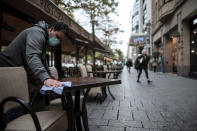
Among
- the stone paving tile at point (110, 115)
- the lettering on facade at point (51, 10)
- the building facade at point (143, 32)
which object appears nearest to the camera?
the stone paving tile at point (110, 115)

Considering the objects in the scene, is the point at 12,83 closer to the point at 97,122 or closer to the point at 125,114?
the point at 97,122

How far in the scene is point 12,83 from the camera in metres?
1.62

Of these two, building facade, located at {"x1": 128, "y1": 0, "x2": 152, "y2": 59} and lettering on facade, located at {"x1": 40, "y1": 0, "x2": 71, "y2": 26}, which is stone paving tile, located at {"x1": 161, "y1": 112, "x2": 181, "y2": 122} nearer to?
lettering on facade, located at {"x1": 40, "y1": 0, "x2": 71, "y2": 26}

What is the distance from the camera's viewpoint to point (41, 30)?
6.08ft

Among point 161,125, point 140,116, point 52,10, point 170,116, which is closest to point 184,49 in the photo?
point 170,116

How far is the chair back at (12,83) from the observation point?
4.92ft

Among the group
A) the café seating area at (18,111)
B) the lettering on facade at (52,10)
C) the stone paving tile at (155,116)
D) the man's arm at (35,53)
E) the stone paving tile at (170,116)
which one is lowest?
the stone paving tile at (155,116)

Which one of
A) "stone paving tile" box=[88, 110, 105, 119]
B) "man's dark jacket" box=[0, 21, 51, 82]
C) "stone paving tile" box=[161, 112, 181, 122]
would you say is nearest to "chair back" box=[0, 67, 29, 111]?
"man's dark jacket" box=[0, 21, 51, 82]

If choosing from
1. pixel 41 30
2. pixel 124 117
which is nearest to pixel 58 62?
pixel 124 117

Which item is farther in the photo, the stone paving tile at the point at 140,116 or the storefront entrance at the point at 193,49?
the storefront entrance at the point at 193,49

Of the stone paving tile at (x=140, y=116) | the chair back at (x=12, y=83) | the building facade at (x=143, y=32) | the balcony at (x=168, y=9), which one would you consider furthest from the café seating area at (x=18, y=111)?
the building facade at (x=143, y=32)

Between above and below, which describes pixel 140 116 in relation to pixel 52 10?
below

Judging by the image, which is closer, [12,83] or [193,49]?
[12,83]

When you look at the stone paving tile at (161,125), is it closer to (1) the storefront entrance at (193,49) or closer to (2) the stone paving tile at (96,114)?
(2) the stone paving tile at (96,114)
